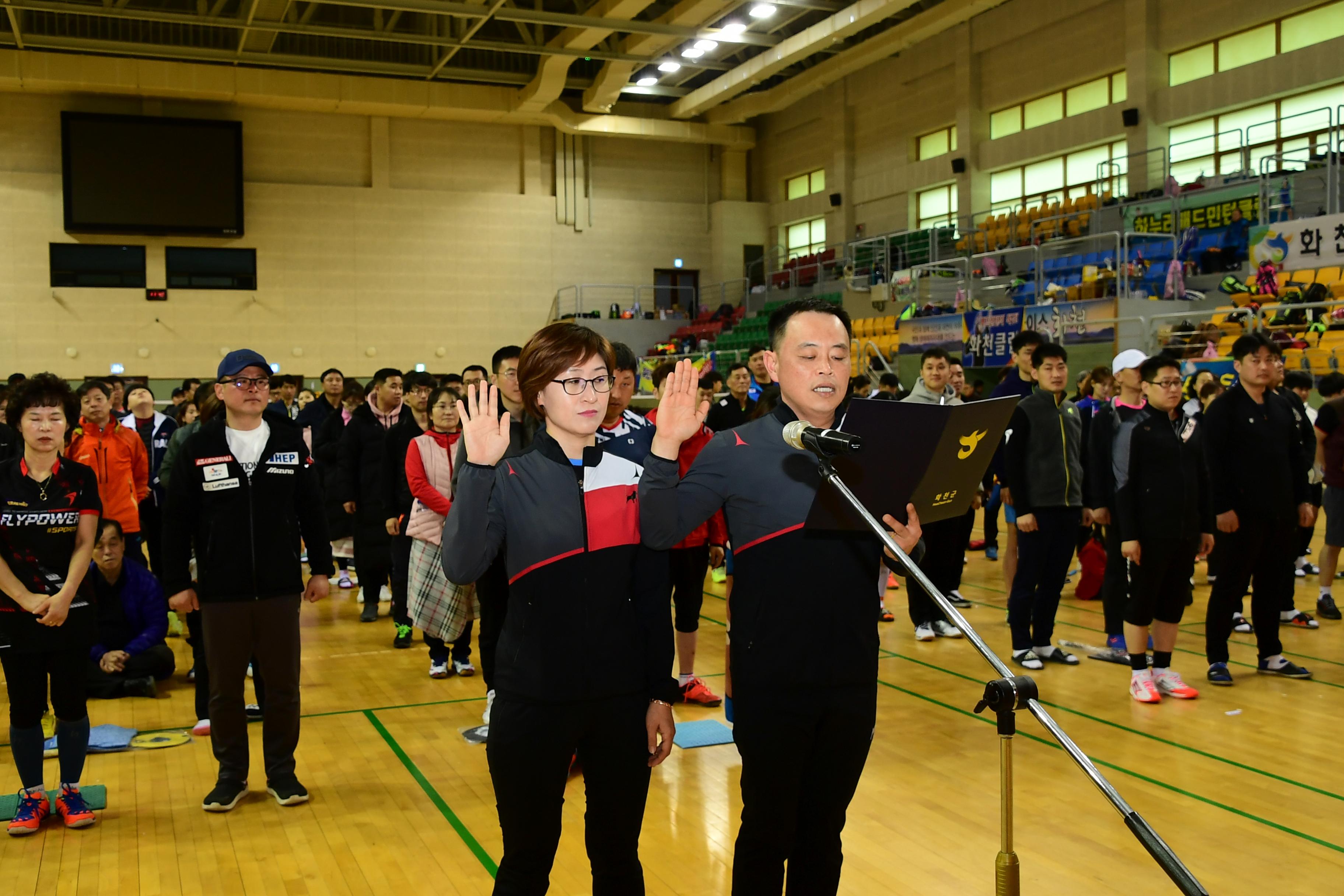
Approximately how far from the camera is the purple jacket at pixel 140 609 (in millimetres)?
6016

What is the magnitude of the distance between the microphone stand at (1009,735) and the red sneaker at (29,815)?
3.30 metres

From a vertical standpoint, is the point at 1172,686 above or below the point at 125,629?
below

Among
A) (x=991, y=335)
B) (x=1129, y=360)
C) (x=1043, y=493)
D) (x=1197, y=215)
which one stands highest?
(x=1197, y=215)

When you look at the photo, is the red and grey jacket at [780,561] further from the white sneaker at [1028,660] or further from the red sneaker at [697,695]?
the white sneaker at [1028,660]

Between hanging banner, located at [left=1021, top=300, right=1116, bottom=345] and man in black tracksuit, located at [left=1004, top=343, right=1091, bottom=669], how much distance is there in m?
8.35

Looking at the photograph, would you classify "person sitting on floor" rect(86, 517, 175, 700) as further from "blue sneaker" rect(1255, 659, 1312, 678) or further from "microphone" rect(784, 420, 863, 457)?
"blue sneaker" rect(1255, 659, 1312, 678)

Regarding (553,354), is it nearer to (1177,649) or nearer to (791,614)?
(791,614)

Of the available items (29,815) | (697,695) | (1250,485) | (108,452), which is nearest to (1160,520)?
(1250,485)

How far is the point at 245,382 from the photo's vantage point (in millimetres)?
4051

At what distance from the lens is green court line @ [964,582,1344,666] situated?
20.7 ft

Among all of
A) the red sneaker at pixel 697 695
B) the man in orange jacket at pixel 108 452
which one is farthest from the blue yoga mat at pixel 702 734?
the man in orange jacket at pixel 108 452

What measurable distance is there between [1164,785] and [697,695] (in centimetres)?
221

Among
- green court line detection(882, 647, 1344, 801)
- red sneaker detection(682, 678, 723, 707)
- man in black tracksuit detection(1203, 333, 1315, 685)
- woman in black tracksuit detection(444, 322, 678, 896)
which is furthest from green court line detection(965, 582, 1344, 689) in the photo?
woman in black tracksuit detection(444, 322, 678, 896)

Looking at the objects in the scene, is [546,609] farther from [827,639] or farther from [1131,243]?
[1131,243]
